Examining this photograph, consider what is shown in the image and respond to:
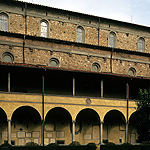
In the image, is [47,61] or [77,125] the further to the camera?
[47,61]

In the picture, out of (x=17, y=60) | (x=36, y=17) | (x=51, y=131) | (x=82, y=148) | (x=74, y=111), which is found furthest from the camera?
(x=36, y=17)

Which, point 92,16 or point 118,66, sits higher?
point 92,16

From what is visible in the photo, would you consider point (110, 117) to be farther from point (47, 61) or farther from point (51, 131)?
point (47, 61)

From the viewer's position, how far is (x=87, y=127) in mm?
22812

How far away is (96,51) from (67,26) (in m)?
4.05

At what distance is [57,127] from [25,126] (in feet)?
9.07

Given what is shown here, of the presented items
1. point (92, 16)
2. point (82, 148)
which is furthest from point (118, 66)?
point (82, 148)

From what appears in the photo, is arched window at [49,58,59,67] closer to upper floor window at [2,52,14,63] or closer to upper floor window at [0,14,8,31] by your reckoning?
upper floor window at [2,52,14,63]

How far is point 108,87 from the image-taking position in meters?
24.5

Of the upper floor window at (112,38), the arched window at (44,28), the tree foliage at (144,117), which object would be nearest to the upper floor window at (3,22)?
the arched window at (44,28)

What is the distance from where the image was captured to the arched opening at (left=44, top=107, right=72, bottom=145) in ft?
70.4

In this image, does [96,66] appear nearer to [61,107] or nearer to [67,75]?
[67,75]

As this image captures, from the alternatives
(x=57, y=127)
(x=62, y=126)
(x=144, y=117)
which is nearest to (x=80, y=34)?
(x=62, y=126)

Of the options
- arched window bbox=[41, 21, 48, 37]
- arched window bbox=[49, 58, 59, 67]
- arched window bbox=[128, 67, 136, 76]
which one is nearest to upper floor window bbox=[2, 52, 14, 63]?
arched window bbox=[49, 58, 59, 67]
